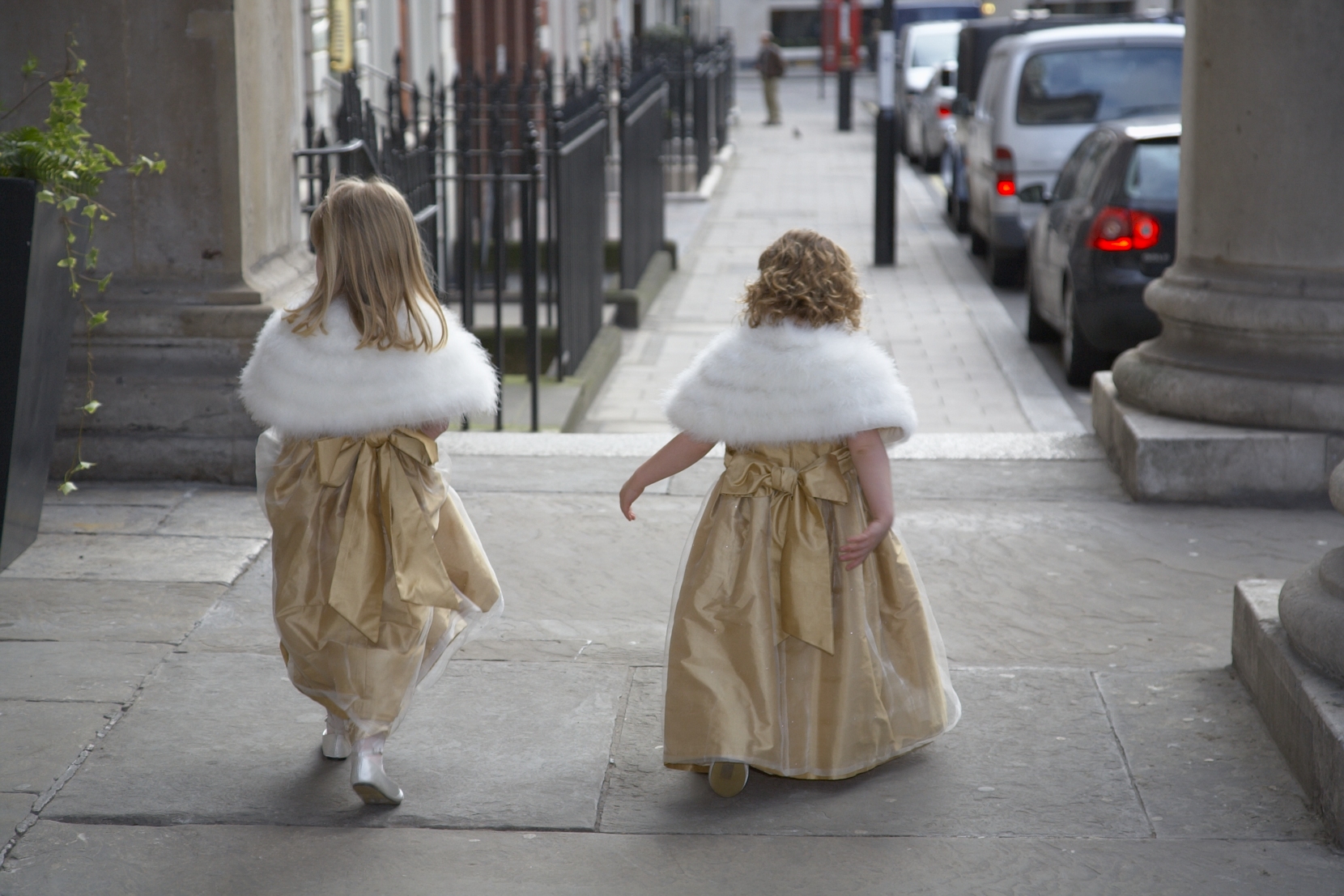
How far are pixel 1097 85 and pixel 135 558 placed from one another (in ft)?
32.0

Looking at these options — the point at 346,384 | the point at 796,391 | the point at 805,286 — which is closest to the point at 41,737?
the point at 346,384

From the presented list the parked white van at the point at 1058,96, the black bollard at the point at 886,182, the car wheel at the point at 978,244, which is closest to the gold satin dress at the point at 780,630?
the parked white van at the point at 1058,96

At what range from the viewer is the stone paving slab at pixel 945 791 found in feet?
10.8

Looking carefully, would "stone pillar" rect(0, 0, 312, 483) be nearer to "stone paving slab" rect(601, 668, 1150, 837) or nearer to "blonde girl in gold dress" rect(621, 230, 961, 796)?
"stone paving slab" rect(601, 668, 1150, 837)

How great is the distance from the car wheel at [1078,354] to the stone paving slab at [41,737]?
6.74 metres

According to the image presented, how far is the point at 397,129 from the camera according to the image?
25.4 ft

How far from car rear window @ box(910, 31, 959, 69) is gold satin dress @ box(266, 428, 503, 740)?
25140 mm

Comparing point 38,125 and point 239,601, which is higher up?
point 38,125

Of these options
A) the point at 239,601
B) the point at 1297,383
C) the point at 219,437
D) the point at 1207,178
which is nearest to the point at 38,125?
the point at 219,437

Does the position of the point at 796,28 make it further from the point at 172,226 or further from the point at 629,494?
the point at 629,494

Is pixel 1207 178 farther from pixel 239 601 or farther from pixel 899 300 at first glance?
pixel 899 300

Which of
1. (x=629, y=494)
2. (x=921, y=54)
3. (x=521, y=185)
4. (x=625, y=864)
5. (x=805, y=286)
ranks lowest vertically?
(x=625, y=864)

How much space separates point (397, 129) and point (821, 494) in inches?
195

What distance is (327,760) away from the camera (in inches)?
142
